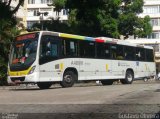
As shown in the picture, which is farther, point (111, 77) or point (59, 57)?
point (111, 77)

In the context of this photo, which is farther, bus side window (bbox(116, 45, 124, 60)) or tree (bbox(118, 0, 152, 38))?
tree (bbox(118, 0, 152, 38))

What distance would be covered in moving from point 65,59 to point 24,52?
2281 mm

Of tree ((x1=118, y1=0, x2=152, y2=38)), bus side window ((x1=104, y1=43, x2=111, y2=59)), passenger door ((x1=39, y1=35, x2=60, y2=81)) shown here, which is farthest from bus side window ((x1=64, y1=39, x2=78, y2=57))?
tree ((x1=118, y1=0, x2=152, y2=38))

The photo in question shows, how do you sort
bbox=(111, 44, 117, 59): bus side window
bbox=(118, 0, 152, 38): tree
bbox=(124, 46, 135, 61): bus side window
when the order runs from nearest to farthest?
bbox=(111, 44, 117, 59): bus side window, bbox=(124, 46, 135, 61): bus side window, bbox=(118, 0, 152, 38): tree

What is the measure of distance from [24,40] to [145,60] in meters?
11.5

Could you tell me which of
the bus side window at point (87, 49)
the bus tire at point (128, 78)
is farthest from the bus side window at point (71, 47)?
the bus tire at point (128, 78)

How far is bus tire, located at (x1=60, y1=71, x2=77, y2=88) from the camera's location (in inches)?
935

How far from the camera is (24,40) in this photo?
74.9ft

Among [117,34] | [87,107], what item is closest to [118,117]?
[87,107]

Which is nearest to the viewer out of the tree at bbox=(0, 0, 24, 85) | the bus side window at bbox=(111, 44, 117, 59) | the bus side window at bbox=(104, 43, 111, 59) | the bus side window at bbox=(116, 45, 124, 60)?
the bus side window at bbox=(104, 43, 111, 59)

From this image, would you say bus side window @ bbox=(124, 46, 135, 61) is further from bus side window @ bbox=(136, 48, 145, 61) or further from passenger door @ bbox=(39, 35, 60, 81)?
passenger door @ bbox=(39, 35, 60, 81)

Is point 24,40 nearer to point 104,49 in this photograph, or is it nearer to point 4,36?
point 104,49

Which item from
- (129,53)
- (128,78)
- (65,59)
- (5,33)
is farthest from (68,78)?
(5,33)

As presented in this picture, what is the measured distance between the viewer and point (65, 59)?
2345cm
